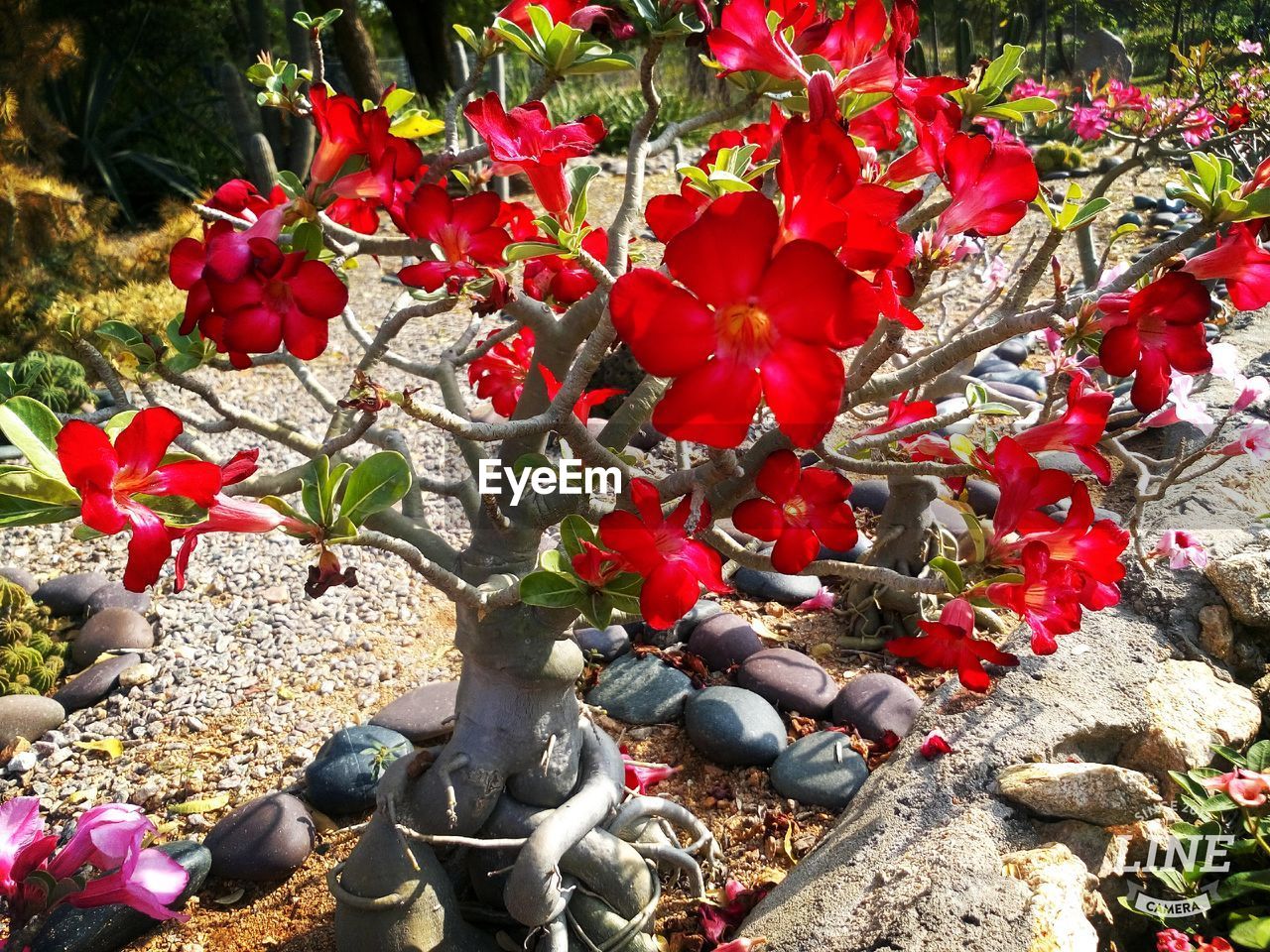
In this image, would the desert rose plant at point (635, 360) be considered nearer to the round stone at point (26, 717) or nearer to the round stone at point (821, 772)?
the round stone at point (821, 772)

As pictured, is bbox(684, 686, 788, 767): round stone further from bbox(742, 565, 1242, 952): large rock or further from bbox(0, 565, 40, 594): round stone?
bbox(0, 565, 40, 594): round stone

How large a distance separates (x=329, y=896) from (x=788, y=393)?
158 cm

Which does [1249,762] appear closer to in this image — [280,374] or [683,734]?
[683,734]

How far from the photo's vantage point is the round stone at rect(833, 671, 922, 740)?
2078 mm

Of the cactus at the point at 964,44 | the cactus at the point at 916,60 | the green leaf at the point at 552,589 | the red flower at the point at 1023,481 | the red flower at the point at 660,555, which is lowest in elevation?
the green leaf at the point at 552,589

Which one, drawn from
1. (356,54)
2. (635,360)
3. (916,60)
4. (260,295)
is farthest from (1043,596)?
(356,54)

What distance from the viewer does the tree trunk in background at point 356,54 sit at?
805 cm

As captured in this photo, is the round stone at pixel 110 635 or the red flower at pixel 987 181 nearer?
the red flower at pixel 987 181

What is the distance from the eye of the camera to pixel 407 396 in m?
0.81

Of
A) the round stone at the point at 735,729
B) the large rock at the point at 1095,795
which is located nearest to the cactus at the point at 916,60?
the round stone at the point at 735,729

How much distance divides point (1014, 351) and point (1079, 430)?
379 centimetres

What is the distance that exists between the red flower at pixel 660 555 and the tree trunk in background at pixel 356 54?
26.6 feet

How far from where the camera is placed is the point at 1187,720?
153cm

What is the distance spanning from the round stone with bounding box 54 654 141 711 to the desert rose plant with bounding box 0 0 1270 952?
132cm
